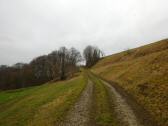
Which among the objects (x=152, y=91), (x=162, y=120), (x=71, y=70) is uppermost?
(x=71, y=70)

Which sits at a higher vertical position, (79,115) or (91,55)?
(91,55)

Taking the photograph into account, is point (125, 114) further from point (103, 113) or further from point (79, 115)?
point (79, 115)

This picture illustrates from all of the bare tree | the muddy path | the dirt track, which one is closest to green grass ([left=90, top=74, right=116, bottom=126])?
the dirt track

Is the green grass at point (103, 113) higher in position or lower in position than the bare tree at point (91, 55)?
lower

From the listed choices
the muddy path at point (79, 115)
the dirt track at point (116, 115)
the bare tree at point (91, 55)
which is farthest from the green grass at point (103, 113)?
the bare tree at point (91, 55)

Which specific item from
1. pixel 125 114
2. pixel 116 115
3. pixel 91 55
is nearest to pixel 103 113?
pixel 116 115

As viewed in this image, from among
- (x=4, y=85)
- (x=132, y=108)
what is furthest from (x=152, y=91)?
(x=4, y=85)

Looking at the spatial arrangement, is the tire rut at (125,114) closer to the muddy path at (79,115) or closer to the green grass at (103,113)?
the green grass at (103,113)

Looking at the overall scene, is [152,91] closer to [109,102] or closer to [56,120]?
[109,102]

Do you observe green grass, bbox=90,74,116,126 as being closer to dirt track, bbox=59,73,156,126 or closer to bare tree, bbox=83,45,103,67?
dirt track, bbox=59,73,156,126

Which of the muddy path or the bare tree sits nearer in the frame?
the muddy path

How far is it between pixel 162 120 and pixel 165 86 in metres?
7.80

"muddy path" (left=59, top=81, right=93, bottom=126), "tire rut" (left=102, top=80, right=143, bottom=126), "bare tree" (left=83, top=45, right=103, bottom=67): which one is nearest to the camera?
"tire rut" (left=102, top=80, right=143, bottom=126)

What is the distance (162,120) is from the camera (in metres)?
14.9
